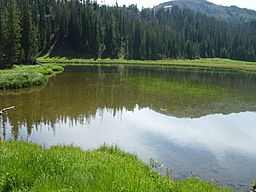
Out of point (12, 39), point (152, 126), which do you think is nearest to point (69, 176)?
point (152, 126)

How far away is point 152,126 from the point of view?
28.9 m

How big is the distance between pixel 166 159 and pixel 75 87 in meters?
32.3

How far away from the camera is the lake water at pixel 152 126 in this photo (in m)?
19.8

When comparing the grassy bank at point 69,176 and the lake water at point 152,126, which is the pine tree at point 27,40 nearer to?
the lake water at point 152,126

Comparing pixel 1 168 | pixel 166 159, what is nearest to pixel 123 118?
pixel 166 159

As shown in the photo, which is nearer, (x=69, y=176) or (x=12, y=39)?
(x=69, y=176)

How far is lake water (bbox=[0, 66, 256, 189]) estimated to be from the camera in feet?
65.1

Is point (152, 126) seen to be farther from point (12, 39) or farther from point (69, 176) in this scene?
point (12, 39)

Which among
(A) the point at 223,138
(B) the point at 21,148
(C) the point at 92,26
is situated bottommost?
(A) the point at 223,138

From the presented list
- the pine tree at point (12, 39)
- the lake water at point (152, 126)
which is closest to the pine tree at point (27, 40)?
the pine tree at point (12, 39)

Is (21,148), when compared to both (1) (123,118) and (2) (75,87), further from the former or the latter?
(2) (75,87)

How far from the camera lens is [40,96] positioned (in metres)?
40.3

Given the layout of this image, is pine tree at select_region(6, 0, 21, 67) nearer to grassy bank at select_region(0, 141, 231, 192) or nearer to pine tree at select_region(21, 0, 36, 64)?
pine tree at select_region(21, 0, 36, 64)

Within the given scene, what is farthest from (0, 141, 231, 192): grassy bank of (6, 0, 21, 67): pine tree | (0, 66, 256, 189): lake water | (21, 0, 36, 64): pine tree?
(21, 0, 36, 64): pine tree
